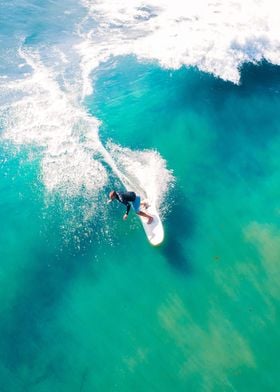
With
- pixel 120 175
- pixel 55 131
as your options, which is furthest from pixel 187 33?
pixel 120 175

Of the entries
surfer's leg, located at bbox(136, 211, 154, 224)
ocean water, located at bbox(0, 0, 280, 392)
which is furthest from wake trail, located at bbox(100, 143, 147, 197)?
surfer's leg, located at bbox(136, 211, 154, 224)

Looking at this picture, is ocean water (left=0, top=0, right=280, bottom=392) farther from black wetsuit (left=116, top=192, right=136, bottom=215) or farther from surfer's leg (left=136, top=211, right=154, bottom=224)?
black wetsuit (left=116, top=192, right=136, bottom=215)

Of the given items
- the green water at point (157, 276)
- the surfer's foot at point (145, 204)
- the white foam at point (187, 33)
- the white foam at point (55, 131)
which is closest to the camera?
the green water at point (157, 276)

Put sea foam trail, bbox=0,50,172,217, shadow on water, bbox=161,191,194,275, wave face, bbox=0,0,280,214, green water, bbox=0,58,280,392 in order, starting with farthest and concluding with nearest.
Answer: wave face, bbox=0,0,280,214, sea foam trail, bbox=0,50,172,217, shadow on water, bbox=161,191,194,275, green water, bbox=0,58,280,392

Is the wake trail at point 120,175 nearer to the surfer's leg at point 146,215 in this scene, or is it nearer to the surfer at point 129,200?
the surfer at point 129,200

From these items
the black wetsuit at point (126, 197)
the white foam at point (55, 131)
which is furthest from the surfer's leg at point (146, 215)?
the white foam at point (55, 131)

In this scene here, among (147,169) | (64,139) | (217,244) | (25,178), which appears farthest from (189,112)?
(25,178)
